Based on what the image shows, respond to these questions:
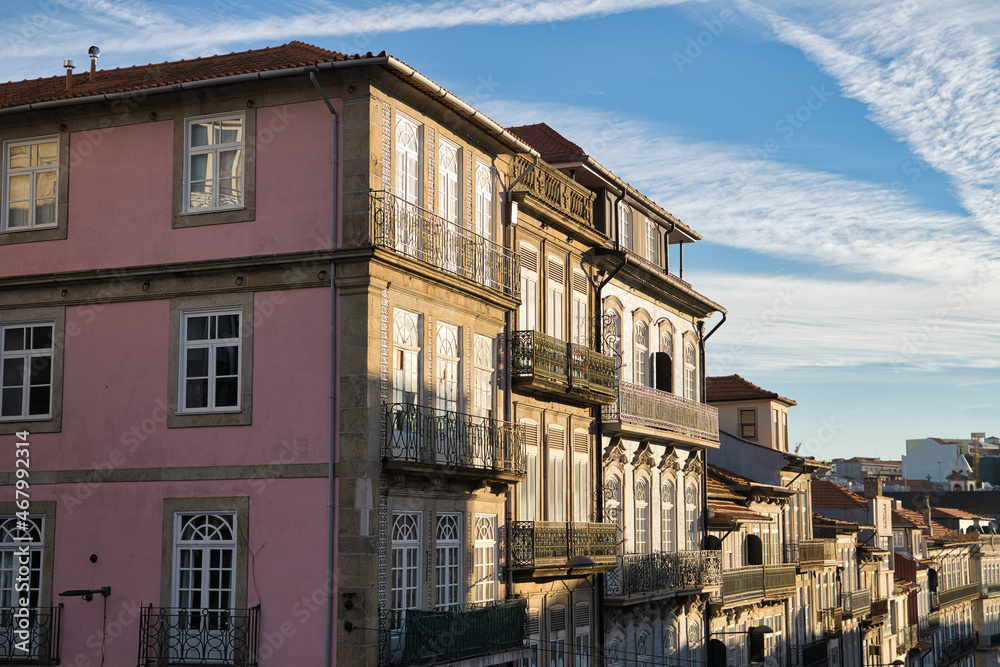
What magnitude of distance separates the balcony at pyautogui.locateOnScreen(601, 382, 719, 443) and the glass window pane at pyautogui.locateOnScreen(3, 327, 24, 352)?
1381cm

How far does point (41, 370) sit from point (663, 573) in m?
17.1

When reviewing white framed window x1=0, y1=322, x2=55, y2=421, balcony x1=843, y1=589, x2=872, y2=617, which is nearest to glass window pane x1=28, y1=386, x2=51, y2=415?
white framed window x1=0, y1=322, x2=55, y2=421

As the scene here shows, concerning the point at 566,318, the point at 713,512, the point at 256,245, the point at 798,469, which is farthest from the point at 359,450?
the point at 798,469

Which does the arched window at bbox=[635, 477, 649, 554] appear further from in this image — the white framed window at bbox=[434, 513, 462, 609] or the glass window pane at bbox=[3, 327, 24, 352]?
the glass window pane at bbox=[3, 327, 24, 352]

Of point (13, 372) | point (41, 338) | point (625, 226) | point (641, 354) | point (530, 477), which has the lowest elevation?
point (530, 477)

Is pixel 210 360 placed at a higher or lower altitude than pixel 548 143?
lower

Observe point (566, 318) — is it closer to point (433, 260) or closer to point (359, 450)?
point (433, 260)

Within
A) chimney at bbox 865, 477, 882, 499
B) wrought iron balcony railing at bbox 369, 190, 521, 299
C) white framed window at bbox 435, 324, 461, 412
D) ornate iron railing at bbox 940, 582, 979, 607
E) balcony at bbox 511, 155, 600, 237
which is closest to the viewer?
wrought iron balcony railing at bbox 369, 190, 521, 299

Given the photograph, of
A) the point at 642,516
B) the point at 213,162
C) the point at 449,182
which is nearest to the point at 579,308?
the point at 642,516

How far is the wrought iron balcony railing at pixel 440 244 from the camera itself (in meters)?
21.5

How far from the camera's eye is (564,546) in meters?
27.6

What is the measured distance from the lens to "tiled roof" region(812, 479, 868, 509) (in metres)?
63.6

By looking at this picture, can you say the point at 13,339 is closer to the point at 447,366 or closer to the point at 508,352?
the point at 447,366

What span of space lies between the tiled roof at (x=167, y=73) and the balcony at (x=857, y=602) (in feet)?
134
